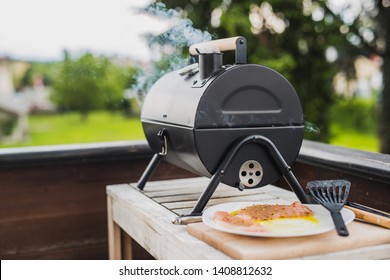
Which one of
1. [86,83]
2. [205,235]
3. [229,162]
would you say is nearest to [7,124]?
[86,83]

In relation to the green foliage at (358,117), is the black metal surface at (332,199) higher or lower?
higher

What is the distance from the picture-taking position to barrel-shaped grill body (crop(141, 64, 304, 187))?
1354 mm

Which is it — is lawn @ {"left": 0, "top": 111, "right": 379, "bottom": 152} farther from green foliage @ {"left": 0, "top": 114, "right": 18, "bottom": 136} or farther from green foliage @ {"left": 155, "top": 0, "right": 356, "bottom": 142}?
green foliage @ {"left": 155, "top": 0, "right": 356, "bottom": 142}

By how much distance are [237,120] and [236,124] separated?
0.04ft

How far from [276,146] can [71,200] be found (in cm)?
112

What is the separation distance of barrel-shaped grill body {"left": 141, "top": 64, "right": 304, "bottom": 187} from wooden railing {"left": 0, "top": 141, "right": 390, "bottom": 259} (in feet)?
1.75

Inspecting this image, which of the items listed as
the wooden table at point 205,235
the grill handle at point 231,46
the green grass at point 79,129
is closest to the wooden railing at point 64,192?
the wooden table at point 205,235

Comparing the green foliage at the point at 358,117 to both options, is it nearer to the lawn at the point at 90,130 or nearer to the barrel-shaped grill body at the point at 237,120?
the lawn at the point at 90,130

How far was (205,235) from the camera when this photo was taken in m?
1.17

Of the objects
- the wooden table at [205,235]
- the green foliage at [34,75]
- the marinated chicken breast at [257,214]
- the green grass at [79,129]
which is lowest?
the green grass at [79,129]

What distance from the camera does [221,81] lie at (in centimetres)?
135

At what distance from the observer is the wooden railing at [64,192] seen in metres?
2.09

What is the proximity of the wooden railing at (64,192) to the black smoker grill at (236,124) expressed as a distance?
0.54m

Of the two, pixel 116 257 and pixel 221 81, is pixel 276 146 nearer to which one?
pixel 221 81
